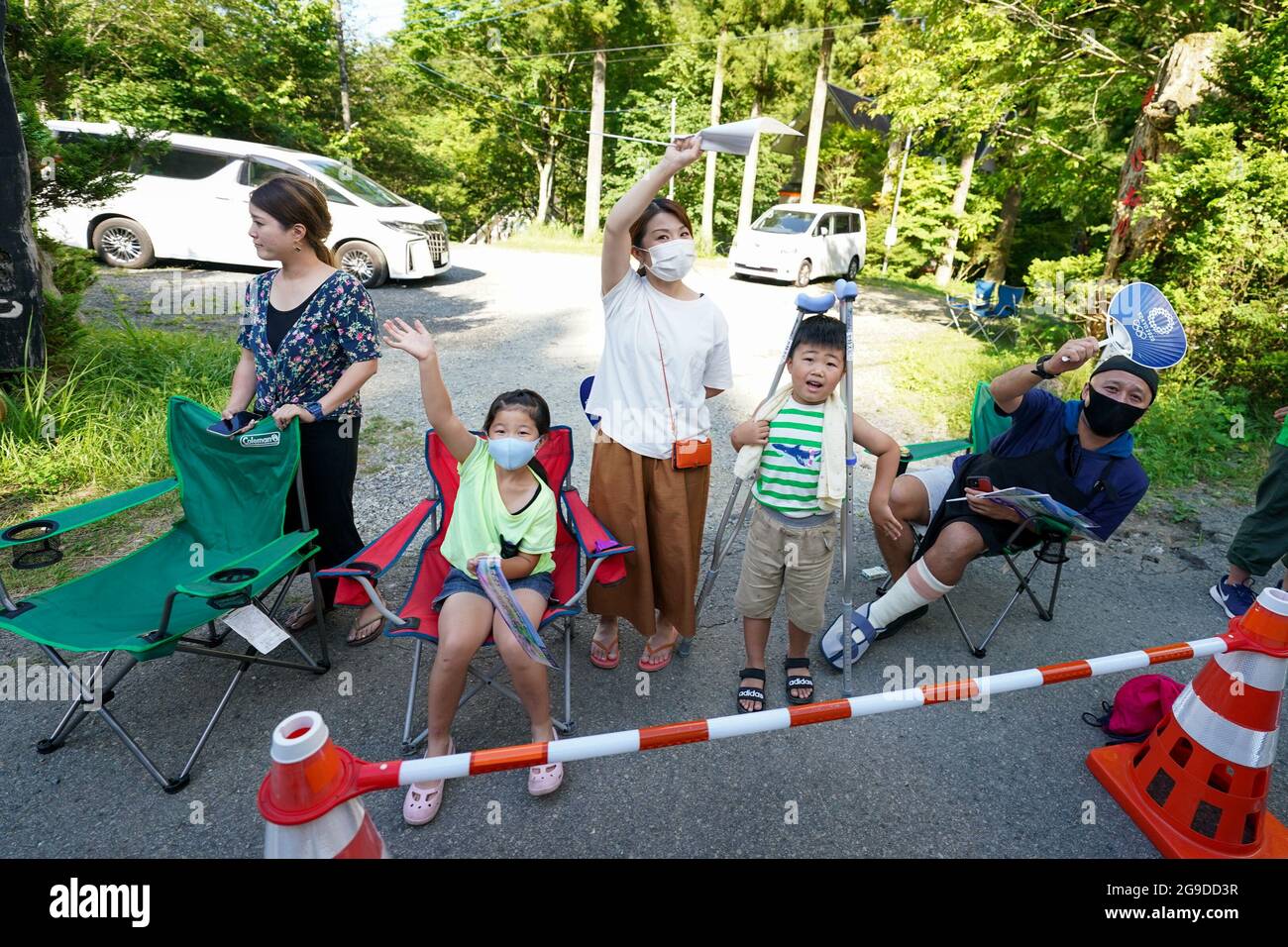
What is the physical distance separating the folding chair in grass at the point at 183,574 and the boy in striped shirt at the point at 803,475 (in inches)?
74.4

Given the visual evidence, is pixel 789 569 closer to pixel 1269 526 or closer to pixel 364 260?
pixel 1269 526

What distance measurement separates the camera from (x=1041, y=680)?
222 centimetres

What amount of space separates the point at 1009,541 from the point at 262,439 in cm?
358

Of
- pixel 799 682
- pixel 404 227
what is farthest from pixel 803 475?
pixel 404 227

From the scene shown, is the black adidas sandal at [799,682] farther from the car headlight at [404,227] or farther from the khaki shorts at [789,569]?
the car headlight at [404,227]

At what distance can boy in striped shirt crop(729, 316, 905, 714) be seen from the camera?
264 cm

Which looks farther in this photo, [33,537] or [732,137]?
[33,537]

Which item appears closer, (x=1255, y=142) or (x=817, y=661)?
(x=817, y=661)

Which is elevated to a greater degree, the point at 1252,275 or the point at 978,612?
the point at 1252,275

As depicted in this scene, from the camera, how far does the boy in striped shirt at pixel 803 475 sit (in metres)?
2.64

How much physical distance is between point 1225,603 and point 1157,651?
6.60 ft

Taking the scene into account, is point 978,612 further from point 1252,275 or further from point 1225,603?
point 1252,275

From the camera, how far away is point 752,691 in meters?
2.88

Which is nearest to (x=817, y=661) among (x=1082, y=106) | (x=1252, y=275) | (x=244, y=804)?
(x=244, y=804)
